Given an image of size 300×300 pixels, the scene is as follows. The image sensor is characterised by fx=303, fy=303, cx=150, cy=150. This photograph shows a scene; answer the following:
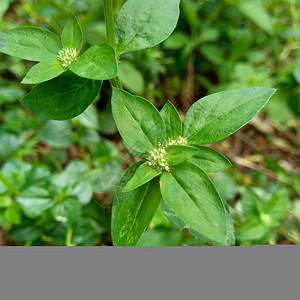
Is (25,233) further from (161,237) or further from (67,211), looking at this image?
(161,237)

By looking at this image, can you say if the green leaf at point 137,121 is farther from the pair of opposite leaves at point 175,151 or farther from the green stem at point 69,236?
the green stem at point 69,236

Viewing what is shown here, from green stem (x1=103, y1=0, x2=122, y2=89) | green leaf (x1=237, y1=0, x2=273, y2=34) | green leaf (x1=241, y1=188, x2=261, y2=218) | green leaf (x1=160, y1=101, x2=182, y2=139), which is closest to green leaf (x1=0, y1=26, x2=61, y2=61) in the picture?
green stem (x1=103, y1=0, x2=122, y2=89)

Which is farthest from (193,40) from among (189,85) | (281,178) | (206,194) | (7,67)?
(206,194)

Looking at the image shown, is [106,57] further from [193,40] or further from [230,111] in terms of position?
[193,40]

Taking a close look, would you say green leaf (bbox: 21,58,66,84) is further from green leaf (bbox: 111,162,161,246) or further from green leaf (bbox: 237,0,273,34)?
green leaf (bbox: 237,0,273,34)

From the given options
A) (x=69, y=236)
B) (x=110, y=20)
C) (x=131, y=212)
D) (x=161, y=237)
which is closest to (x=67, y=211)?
(x=69, y=236)

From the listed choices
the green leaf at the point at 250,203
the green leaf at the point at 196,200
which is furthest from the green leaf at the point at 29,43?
the green leaf at the point at 250,203

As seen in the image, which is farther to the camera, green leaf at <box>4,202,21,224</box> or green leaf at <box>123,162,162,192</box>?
green leaf at <box>4,202,21,224</box>
